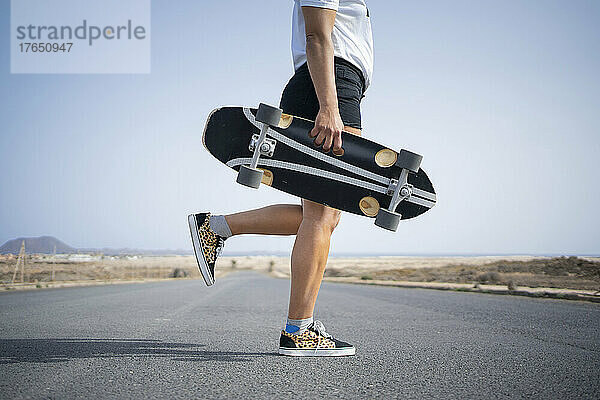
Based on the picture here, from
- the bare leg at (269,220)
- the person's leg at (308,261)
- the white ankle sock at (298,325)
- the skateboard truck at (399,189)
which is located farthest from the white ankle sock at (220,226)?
the skateboard truck at (399,189)

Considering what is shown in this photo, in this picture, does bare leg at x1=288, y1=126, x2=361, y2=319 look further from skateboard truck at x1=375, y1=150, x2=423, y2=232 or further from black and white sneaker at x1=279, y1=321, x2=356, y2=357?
skateboard truck at x1=375, y1=150, x2=423, y2=232

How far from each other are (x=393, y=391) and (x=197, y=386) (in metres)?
0.69

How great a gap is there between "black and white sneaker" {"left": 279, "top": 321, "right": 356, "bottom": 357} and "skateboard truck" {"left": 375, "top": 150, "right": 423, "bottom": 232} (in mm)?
652

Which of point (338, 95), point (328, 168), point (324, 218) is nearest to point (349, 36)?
point (338, 95)

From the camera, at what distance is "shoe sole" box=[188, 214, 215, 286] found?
254cm

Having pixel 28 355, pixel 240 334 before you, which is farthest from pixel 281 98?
pixel 28 355

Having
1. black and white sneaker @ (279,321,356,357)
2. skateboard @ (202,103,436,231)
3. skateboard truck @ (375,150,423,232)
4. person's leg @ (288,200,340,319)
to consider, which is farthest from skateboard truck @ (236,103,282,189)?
black and white sneaker @ (279,321,356,357)

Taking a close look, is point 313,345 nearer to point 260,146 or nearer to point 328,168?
point 328,168

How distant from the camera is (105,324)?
3.63 meters

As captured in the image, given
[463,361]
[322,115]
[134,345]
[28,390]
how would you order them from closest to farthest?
1. [28,390]
2. [463,361]
3. [322,115]
4. [134,345]

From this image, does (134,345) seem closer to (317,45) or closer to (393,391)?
(393,391)

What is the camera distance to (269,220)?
2.57 m

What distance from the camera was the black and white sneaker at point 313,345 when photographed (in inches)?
89.7

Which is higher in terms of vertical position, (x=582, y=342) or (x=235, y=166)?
(x=235, y=166)
